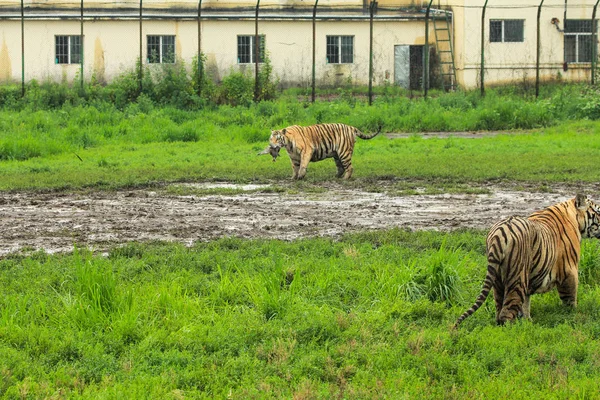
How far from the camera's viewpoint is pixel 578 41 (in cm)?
3638

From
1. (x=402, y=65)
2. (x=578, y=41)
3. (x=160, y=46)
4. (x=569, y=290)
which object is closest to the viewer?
(x=569, y=290)

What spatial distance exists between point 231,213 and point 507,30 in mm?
25360

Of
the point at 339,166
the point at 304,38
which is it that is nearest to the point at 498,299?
the point at 339,166

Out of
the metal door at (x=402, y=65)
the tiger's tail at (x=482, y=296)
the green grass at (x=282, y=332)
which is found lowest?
the green grass at (x=282, y=332)

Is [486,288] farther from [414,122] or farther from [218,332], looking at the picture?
[414,122]

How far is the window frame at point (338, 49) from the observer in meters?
35.8

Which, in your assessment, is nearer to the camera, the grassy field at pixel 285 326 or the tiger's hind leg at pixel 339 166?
the grassy field at pixel 285 326

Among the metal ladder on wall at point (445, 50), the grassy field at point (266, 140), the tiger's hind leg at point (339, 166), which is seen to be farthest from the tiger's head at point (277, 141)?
the metal ladder on wall at point (445, 50)

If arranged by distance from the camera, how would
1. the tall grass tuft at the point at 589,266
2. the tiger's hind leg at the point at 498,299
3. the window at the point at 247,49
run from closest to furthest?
the tiger's hind leg at the point at 498,299 < the tall grass tuft at the point at 589,266 < the window at the point at 247,49

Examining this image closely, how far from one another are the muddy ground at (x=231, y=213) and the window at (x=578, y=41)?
2258cm

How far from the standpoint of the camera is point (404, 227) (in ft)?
38.2

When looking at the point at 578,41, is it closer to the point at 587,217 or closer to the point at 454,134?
the point at 454,134

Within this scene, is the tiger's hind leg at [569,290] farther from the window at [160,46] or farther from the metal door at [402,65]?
the metal door at [402,65]

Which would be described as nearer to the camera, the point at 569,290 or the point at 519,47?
the point at 569,290
